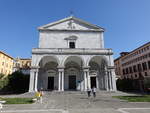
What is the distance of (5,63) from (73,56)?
28965 millimetres

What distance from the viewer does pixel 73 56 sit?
20547mm

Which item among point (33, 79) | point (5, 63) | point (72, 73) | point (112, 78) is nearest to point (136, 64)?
point (112, 78)

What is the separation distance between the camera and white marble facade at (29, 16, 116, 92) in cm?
2020

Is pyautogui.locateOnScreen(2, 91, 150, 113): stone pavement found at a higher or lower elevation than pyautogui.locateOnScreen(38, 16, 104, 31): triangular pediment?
lower

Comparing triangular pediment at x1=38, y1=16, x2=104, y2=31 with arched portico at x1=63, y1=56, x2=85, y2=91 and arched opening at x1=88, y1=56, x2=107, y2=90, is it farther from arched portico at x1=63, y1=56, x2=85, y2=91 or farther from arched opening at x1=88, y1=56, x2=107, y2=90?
arched portico at x1=63, y1=56, x2=85, y2=91

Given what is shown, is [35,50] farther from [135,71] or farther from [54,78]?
[135,71]

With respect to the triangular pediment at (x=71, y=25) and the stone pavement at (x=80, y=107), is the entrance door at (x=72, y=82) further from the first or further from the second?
the stone pavement at (x=80, y=107)

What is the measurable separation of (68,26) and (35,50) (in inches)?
350

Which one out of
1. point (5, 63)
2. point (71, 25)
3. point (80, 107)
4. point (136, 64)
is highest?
point (71, 25)

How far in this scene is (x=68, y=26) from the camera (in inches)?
981

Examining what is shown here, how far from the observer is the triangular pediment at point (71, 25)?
80.5 ft

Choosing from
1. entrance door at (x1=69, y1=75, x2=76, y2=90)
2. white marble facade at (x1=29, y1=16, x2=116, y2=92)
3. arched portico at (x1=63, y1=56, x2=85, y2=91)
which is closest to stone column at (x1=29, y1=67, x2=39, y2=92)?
white marble facade at (x1=29, y1=16, x2=116, y2=92)

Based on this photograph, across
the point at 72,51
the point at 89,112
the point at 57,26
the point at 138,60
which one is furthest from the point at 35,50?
the point at 138,60

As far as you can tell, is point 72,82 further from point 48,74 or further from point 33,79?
point 33,79
